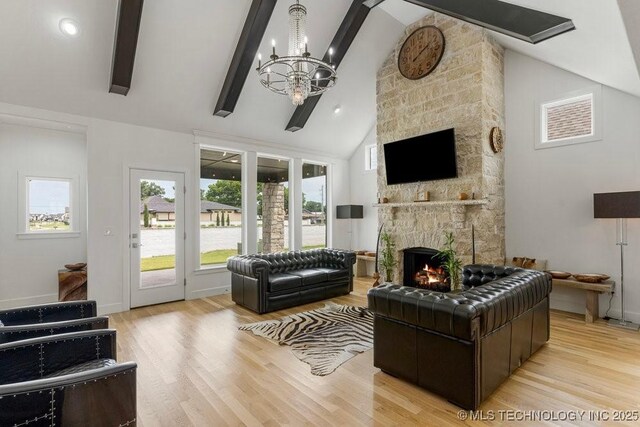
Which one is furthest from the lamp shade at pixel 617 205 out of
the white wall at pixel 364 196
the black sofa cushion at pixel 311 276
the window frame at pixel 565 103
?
the white wall at pixel 364 196

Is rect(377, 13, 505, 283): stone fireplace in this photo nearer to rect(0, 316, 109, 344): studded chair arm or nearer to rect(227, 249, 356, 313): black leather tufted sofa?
rect(227, 249, 356, 313): black leather tufted sofa

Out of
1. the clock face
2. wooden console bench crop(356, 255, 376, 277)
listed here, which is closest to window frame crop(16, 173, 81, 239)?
wooden console bench crop(356, 255, 376, 277)

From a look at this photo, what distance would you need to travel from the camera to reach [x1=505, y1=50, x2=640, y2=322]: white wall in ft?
13.8

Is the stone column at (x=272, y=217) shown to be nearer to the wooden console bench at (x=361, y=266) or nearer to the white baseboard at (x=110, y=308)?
the wooden console bench at (x=361, y=266)

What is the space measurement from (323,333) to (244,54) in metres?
4.04

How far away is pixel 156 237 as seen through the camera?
5367 mm

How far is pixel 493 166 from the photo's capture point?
16.7ft

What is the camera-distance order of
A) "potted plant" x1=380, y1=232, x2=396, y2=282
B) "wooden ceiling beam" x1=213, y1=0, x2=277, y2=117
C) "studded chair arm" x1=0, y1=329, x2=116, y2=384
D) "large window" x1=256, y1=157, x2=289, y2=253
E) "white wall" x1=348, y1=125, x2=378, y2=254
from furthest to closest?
"white wall" x1=348, y1=125, x2=378, y2=254, "large window" x1=256, y1=157, x2=289, y2=253, "potted plant" x1=380, y1=232, x2=396, y2=282, "wooden ceiling beam" x1=213, y1=0, x2=277, y2=117, "studded chair arm" x1=0, y1=329, x2=116, y2=384

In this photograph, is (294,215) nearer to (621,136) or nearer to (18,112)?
(18,112)

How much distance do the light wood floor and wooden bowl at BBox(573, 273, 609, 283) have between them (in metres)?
0.63

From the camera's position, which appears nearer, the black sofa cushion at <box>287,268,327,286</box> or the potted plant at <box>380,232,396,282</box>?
the black sofa cushion at <box>287,268,327,286</box>

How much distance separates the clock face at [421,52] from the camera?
5379 mm

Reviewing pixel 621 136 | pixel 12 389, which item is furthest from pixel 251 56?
pixel 621 136

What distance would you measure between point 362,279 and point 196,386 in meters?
5.03
